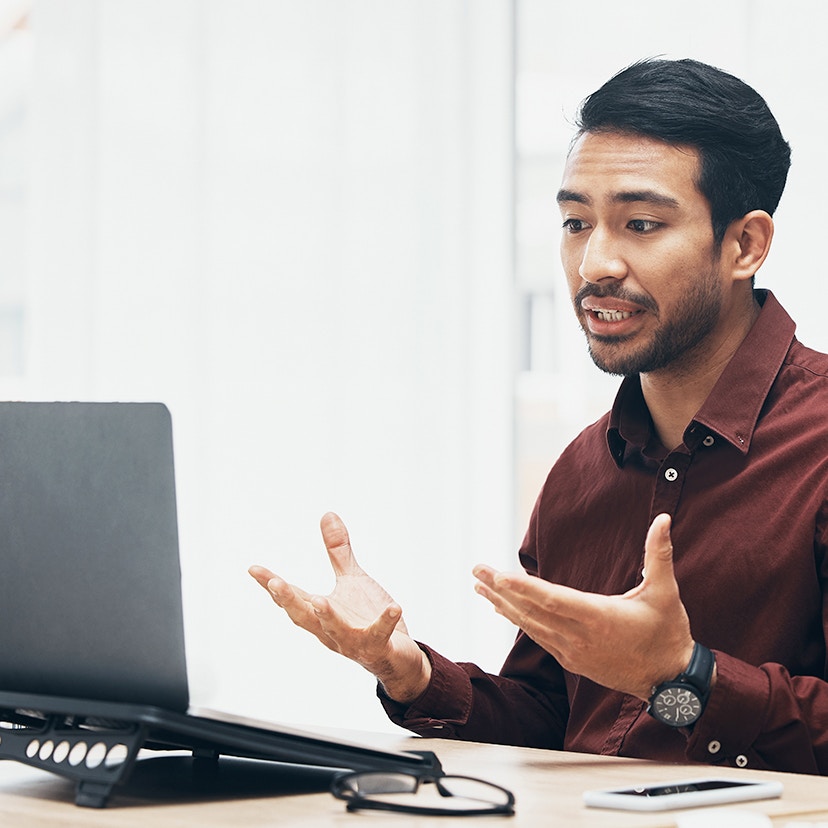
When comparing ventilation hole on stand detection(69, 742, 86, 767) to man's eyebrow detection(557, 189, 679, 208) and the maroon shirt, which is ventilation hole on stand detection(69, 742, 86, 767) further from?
man's eyebrow detection(557, 189, 679, 208)

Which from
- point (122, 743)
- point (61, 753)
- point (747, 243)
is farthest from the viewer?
point (747, 243)

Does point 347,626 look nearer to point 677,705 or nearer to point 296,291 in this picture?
point 677,705

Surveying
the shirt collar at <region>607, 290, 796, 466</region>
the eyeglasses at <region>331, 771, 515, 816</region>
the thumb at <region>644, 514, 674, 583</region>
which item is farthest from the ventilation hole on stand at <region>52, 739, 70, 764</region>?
the shirt collar at <region>607, 290, 796, 466</region>

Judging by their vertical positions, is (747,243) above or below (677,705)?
above

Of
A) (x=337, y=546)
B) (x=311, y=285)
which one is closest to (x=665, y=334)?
(x=337, y=546)

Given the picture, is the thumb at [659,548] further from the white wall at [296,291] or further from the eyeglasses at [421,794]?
the white wall at [296,291]

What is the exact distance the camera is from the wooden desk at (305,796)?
0.82 m

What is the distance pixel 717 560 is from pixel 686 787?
19.6 inches

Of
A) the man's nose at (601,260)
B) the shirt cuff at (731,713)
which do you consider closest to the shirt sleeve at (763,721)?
the shirt cuff at (731,713)

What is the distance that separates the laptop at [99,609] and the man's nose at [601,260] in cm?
70

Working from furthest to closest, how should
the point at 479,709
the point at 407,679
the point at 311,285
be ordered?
1. the point at 311,285
2. the point at 479,709
3. the point at 407,679

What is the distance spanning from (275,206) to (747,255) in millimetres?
1336

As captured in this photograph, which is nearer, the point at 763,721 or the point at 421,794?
the point at 421,794

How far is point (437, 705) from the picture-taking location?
1.38m
